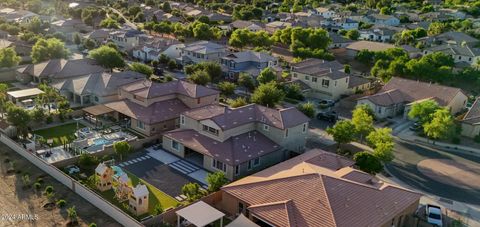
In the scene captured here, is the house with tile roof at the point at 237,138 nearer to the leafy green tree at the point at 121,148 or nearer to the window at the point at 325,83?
the leafy green tree at the point at 121,148

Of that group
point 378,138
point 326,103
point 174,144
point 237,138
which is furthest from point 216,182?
point 326,103

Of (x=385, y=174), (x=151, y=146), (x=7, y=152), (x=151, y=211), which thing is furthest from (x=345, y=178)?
(x=7, y=152)

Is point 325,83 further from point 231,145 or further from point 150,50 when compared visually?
point 150,50

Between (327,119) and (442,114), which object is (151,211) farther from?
(442,114)

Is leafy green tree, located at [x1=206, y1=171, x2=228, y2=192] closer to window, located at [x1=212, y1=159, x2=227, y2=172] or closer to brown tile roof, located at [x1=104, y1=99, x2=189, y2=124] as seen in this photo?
window, located at [x1=212, y1=159, x2=227, y2=172]

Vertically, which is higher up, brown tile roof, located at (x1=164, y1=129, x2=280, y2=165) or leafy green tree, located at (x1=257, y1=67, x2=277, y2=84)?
leafy green tree, located at (x1=257, y1=67, x2=277, y2=84)

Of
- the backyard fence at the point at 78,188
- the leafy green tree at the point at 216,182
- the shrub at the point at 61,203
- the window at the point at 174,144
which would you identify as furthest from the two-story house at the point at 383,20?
the shrub at the point at 61,203

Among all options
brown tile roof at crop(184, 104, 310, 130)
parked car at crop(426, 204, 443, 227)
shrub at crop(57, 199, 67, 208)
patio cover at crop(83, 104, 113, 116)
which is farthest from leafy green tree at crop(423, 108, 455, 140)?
shrub at crop(57, 199, 67, 208)
